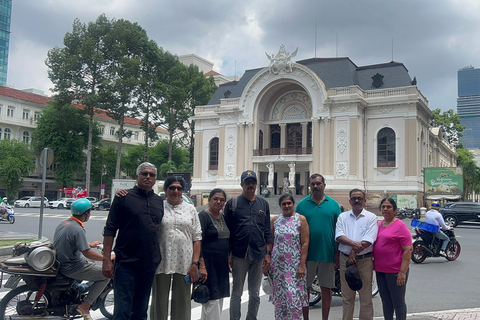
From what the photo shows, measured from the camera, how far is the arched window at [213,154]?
44.2m

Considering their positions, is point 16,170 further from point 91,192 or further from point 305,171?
point 305,171

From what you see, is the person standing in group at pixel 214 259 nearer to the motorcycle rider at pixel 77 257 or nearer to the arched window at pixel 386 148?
the motorcycle rider at pixel 77 257

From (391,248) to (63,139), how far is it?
50508 millimetres

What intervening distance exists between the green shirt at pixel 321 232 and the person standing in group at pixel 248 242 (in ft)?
1.79

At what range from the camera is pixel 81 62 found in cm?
4475

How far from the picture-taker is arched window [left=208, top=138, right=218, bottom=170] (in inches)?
1741

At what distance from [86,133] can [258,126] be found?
22.9 metres

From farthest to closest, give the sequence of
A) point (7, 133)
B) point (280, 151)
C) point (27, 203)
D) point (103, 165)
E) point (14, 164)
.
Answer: point (103, 165) < point (7, 133) < point (14, 164) < point (27, 203) < point (280, 151)

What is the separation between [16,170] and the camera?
48.9 m

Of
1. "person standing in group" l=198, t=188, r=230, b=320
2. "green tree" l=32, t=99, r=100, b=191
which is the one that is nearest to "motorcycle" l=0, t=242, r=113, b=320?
"person standing in group" l=198, t=188, r=230, b=320

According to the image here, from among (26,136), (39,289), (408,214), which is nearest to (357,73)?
(408,214)

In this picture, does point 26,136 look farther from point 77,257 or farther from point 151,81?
point 77,257

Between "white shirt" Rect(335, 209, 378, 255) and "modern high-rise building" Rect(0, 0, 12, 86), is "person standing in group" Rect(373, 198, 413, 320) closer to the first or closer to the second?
"white shirt" Rect(335, 209, 378, 255)

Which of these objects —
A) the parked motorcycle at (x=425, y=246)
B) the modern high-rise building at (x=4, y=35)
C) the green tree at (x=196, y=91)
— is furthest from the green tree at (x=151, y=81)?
the modern high-rise building at (x=4, y=35)
